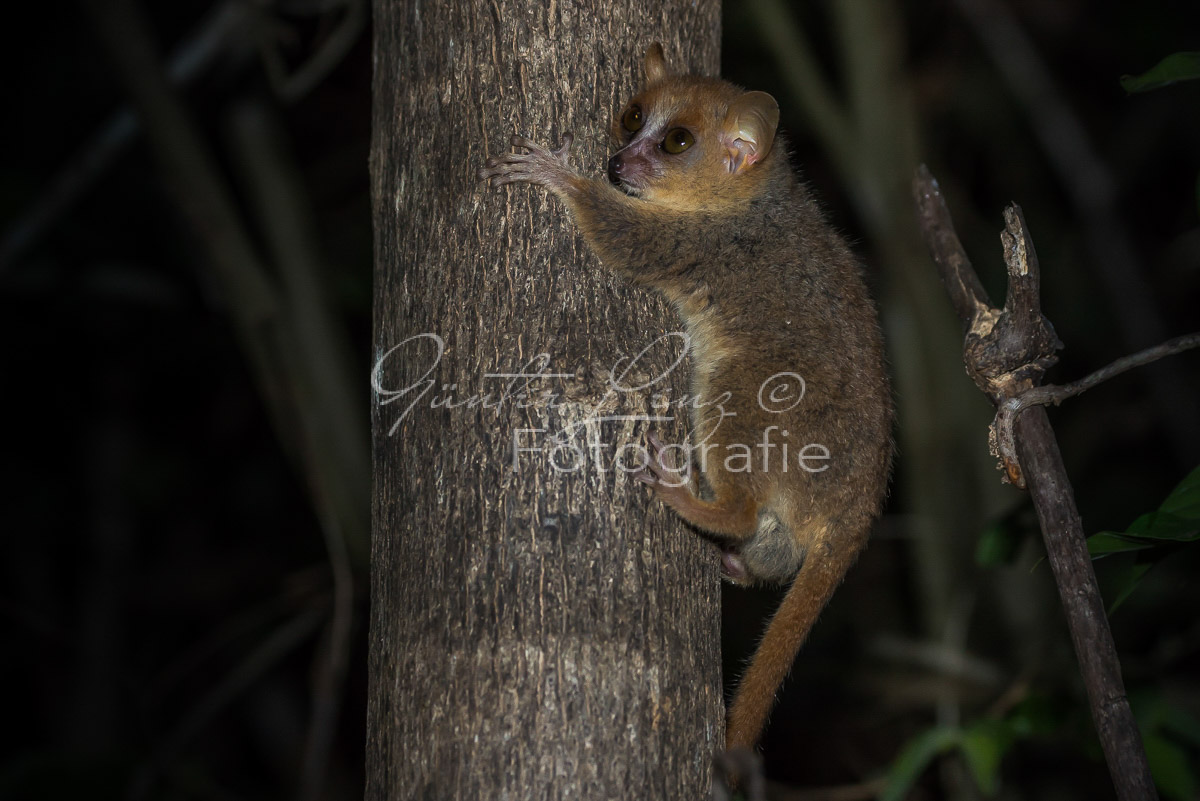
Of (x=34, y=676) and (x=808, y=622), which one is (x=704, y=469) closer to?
(x=808, y=622)

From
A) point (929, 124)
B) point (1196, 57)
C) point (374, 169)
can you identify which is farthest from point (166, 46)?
point (1196, 57)

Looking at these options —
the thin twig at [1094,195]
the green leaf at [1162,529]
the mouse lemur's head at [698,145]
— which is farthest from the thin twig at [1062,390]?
the thin twig at [1094,195]

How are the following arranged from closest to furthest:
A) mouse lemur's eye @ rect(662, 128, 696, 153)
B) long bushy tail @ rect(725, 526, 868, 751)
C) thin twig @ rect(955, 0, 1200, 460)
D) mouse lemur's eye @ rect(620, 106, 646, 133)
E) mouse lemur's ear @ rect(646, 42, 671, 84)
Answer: mouse lemur's ear @ rect(646, 42, 671, 84) < mouse lemur's eye @ rect(620, 106, 646, 133) < long bushy tail @ rect(725, 526, 868, 751) < mouse lemur's eye @ rect(662, 128, 696, 153) < thin twig @ rect(955, 0, 1200, 460)

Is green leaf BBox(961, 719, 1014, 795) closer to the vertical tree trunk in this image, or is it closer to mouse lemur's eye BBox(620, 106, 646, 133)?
the vertical tree trunk

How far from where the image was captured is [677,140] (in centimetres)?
320

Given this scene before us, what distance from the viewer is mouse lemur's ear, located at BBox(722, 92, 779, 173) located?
10.5 ft

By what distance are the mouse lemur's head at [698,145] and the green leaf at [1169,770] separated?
2.03 metres

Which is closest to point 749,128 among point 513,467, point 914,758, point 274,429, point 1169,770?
point 513,467

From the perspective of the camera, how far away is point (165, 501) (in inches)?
296

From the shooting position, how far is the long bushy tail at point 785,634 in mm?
2676

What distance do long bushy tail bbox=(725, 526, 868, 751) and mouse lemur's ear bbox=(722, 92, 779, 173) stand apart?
126 cm

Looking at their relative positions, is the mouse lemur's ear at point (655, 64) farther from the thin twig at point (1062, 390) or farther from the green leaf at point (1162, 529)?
the green leaf at point (1162, 529)

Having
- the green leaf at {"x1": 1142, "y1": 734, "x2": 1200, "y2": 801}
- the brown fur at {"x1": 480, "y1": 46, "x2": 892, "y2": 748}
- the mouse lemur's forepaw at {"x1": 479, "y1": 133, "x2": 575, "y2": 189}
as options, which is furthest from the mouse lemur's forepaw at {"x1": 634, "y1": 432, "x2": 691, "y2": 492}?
the green leaf at {"x1": 1142, "y1": 734, "x2": 1200, "y2": 801}

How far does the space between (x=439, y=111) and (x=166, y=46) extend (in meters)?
5.95
